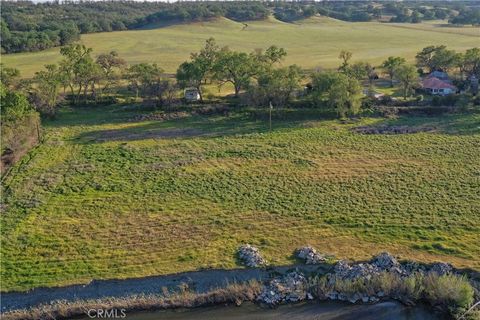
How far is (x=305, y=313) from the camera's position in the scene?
1648 cm

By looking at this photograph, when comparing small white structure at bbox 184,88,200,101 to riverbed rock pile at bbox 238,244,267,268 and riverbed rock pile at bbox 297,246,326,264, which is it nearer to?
riverbed rock pile at bbox 238,244,267,268

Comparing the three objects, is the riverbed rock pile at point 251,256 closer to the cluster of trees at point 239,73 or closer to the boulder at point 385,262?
the boulder at point 385,262

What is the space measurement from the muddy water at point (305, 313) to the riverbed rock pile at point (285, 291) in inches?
11.8

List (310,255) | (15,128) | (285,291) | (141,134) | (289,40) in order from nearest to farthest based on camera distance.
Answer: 1. (285,291)
2. (310,255)
3. (15,128)
4. (141,134)
5. (289,40)

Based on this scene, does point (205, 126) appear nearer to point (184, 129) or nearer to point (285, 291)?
point (184, 129)

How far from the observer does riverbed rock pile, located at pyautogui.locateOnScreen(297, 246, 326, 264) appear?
19.2 m

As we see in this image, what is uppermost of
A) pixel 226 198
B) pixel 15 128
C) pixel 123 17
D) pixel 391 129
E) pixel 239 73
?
pixel 123 17

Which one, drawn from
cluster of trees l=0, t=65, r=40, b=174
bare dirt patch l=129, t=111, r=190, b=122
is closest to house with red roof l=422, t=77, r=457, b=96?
bare dirt patch l=129, t=111, r=190, b=122

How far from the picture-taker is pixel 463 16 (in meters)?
118

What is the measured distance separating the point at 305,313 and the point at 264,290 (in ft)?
5.71

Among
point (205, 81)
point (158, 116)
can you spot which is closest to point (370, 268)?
point (158, 116)

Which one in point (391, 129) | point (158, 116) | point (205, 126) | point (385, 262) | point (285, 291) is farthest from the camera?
point (158, 116)

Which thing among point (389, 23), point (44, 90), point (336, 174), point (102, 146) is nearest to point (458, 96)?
point (336, 174)

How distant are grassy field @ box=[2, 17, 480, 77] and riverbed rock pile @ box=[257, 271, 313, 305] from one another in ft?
156
